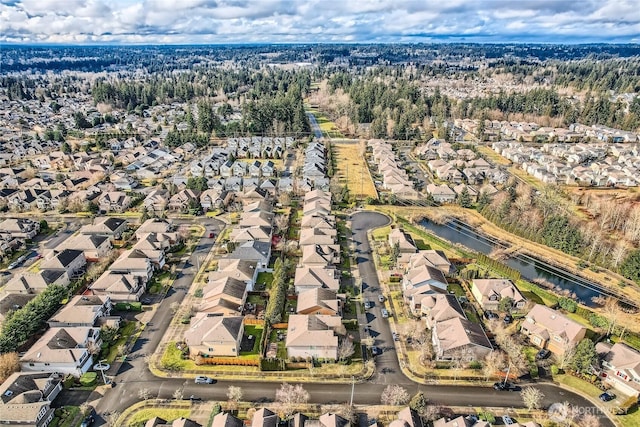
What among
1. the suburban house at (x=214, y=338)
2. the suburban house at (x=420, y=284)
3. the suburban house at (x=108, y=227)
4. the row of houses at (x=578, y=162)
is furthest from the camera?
the row of houses at (x=578, y=162)

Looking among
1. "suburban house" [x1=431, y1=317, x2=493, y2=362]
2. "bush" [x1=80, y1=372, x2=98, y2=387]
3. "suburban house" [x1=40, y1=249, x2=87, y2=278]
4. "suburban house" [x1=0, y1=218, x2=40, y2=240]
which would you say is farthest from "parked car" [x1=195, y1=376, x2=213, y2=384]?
"suburban house" [x1=0, y1=218, x2=40, y2=240]

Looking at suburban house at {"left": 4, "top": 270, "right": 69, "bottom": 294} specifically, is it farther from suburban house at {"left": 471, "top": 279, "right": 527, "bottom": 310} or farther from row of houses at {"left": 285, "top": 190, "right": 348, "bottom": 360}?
suburban house at {"left": 471, "top": 279, "right": 527, "bottom": 310}

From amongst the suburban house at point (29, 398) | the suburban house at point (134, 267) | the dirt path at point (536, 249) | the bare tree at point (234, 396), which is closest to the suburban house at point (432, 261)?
the dirt path at point (536, 249)

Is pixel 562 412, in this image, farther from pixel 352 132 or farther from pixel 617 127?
pixel 617 127

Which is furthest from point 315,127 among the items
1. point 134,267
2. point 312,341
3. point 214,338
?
point 214,338

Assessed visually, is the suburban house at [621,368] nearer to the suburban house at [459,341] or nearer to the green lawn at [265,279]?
the suburban house at [459,341]

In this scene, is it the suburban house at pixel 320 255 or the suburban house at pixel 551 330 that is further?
the suburban house at pixel 320 255
